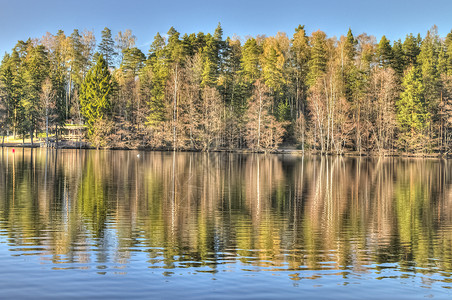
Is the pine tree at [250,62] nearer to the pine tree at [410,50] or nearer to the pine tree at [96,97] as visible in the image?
the pine tree at [96,97]

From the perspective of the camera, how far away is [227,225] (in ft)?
49.4

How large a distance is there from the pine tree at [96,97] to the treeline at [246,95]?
0.23 meters

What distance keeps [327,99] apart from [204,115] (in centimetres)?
2280

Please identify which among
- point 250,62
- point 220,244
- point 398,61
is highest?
point 250,62

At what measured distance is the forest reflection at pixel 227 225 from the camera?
1091cm

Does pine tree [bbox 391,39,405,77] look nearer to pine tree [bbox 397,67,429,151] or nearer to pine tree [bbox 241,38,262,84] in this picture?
pine tree [bbox 397,67,429,151]

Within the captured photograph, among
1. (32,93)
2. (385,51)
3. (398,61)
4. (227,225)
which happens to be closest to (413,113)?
(398,61)

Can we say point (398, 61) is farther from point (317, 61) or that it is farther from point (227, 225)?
point (227, 225)

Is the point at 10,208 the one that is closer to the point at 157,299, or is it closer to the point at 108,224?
the point at 108,224

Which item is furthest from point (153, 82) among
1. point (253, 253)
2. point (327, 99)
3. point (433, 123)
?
point (253, 253)

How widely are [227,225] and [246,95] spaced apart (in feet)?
229

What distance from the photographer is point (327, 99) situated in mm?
74938

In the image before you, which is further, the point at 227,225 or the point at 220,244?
the point at 227,225

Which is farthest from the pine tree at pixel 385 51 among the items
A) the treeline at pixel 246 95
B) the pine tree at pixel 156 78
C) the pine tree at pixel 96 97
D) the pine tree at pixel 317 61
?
the pine tree at pixel 96 97
